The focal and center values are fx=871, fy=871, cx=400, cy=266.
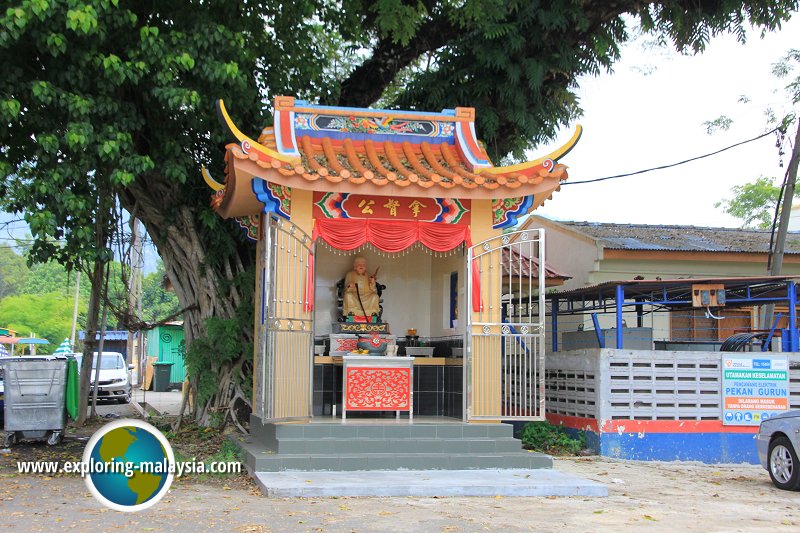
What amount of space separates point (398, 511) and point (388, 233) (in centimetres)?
354

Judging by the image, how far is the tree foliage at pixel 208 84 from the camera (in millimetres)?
9586

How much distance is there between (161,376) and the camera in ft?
85.1

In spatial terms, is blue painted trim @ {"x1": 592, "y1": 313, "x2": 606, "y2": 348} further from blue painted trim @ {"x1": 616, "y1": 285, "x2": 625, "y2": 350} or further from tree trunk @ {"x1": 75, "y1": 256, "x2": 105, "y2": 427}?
tree trunk @ {"x1": 75, "y1": 256, "x2": 105, "y2": 427}

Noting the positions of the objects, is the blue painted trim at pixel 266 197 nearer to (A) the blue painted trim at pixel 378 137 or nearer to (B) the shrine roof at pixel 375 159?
(B) the shrine roof at pixel 375 159

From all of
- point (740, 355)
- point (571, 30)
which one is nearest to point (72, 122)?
point (571, 30)

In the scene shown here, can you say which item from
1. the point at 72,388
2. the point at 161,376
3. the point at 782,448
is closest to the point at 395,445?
the point at 782,448

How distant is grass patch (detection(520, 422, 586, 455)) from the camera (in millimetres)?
11297

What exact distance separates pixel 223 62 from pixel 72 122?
6.11 ft

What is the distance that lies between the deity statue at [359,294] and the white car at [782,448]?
4911 millimetres

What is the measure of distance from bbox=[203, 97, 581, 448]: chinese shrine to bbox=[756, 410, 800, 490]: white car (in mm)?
2454

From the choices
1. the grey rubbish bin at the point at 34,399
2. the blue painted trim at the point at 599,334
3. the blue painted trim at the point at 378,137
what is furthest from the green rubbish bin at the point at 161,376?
the blue painted trim at the point at 378,137

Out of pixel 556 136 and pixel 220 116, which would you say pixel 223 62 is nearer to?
pixel 220 116

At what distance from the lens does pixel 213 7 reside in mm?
10984
